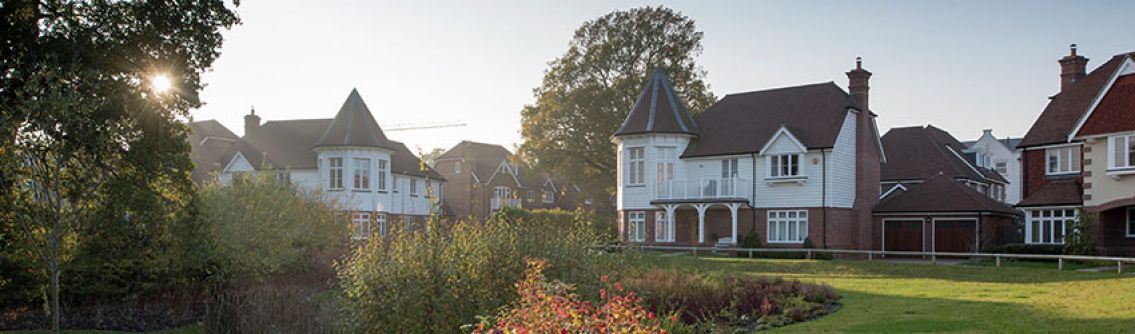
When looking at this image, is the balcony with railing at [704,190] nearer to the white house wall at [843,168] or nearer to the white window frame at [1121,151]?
the white house wall at [843,168]

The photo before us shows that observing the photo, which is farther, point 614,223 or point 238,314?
point 614,223

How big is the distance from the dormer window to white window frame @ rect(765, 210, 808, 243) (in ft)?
5.15

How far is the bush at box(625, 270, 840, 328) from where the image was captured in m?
14.9

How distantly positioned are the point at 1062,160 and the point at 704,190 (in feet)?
46.2

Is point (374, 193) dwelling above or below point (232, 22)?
below

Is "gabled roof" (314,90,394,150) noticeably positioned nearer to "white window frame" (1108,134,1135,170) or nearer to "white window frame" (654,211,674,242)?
"white window frame" (654,211,674,242)

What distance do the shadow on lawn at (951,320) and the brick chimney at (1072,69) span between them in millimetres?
28384

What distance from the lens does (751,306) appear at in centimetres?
1598

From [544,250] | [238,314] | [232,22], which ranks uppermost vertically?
[232,22]

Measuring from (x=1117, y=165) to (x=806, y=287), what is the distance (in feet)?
57.3

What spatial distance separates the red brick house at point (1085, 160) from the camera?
98.0 ft

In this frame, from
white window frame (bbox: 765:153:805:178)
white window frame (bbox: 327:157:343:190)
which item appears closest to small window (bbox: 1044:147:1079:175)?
white window frame (bbox: 765:153:805:178)

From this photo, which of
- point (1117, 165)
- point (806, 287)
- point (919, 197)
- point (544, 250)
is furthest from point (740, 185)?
point (544, 250)

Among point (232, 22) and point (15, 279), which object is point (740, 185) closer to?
point (232, 22)
